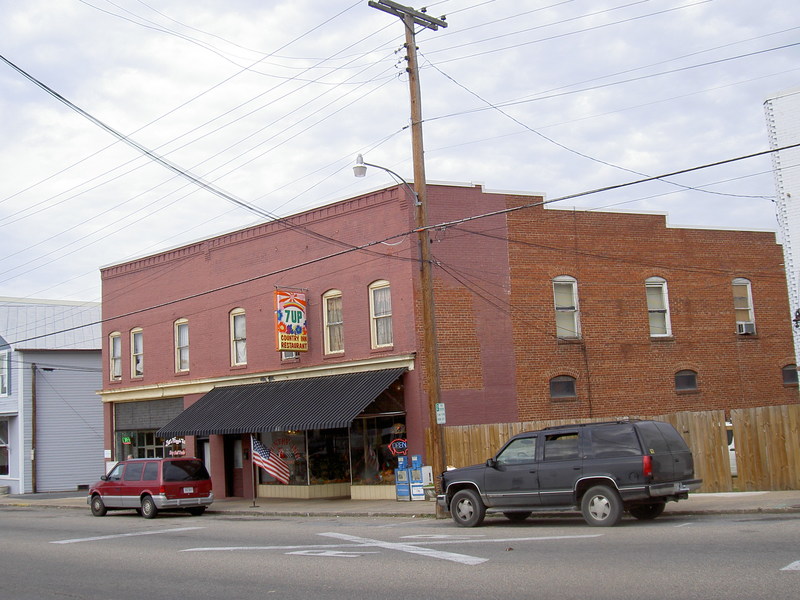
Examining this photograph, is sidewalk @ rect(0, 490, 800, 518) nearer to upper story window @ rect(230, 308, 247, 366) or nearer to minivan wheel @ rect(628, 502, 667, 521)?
minivan wheel @ rect(628, 502, 667, 521)

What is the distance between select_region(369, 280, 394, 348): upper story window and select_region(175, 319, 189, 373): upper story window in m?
9.11

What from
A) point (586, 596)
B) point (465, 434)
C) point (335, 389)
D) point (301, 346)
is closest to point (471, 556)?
point (586, 596)

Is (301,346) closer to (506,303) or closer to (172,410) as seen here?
(506,303)

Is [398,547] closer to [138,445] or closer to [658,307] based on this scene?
[658,307]

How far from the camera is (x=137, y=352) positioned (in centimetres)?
3366

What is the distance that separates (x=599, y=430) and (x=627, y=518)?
2.07 meters

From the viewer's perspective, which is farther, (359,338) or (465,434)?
(359,338)

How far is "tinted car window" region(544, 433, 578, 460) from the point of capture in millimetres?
14961

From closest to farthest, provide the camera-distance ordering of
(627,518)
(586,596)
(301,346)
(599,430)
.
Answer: (586,596) → (599,430) → (627,518) → (301,346)

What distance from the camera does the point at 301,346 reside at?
26.2 metres

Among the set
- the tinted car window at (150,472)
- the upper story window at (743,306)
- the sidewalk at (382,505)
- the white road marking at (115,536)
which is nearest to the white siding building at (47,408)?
the sidewalk at (382,505)

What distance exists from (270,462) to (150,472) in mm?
4451

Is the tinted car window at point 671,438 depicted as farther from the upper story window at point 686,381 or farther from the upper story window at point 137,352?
the upper story window at point 137,352

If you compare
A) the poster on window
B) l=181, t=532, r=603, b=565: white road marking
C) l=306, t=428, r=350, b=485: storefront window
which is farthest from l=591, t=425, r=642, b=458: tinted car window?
the poster on window
